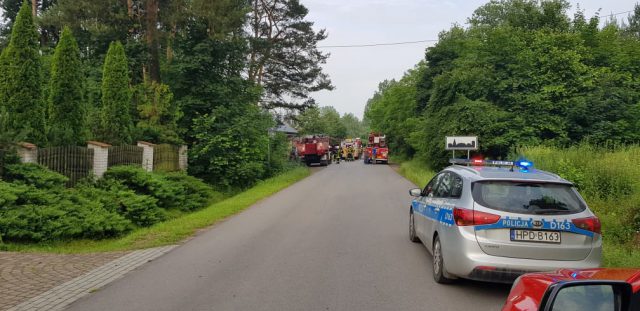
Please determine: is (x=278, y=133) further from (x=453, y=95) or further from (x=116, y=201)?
(x=116, y=201)

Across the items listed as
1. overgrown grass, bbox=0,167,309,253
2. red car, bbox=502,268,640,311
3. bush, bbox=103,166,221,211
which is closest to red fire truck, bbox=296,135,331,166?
bush, bbox=103,166,221,211

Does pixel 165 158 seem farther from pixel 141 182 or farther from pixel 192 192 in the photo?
pixel 141 182

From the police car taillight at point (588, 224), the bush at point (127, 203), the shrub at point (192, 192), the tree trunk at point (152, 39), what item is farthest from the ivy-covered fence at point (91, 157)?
the police car taillight at point (588, 224)

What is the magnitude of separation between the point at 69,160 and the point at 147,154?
16.9 ft

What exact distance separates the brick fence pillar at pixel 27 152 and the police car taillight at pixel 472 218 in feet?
32.7

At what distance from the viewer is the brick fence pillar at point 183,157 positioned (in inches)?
846

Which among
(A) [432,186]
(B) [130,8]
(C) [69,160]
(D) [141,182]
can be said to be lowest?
(D) [141,182]

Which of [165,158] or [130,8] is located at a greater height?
[130,8]

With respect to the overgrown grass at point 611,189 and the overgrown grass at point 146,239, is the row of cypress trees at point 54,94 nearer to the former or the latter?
the overgrown grass at point 146,239

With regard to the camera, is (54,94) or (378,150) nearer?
(54,94)

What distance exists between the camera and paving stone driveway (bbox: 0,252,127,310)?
228 inches

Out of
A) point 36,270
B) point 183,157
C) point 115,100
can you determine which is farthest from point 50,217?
point 183,157

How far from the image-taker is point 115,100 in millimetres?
17891

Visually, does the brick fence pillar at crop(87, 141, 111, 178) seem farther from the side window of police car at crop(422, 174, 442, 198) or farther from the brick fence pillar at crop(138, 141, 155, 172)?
the side window of police car at crop(422, 174, 442, 198)
